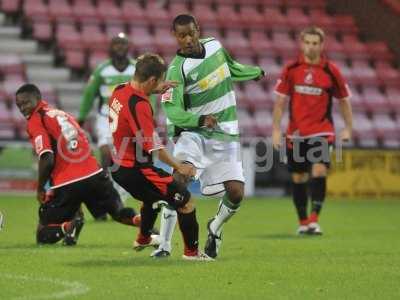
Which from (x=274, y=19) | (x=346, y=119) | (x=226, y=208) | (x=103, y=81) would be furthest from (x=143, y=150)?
(x=274, y=19)

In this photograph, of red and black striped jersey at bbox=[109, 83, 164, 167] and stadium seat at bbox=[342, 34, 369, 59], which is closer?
red and black striped jersey at bbox=[109, 83, 164, 167]

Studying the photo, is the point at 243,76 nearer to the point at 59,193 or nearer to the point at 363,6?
the point at 59,193

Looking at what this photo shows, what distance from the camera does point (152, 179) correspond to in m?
8.55

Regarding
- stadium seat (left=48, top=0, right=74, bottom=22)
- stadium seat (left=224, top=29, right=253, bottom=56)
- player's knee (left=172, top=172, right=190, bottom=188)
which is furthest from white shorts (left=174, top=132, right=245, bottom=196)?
stadium seat (left=224, top=29, right=253, bottom=56)

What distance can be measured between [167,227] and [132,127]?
111 cm

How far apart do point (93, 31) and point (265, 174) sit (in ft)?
15.0

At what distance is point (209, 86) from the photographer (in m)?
9.20

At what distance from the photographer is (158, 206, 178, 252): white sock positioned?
912 cm

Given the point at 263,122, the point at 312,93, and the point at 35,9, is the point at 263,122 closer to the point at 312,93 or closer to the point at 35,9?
the point at 35,9

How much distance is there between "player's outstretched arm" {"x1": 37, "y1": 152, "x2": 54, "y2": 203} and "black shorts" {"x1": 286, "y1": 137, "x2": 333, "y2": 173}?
364 cm

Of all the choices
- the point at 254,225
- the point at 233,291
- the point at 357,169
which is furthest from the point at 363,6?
the point at 233,291

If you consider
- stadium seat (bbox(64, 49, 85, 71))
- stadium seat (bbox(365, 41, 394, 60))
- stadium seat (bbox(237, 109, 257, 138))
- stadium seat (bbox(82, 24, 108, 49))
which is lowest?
stadium seat (bbox(237, 109, 257, 138))

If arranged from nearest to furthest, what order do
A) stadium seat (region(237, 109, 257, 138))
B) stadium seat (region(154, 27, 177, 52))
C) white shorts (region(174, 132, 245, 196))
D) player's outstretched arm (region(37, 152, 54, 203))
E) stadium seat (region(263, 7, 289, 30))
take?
1. white shorts (region(174, 132, 245, 196))
2. player's outstretched arm (region(37, 152, 54, 203))
3. stadium seat (region(237, 109, 257, 138))
4. stadium seat (region(154, 27, 177, 52))
5. stadium seat (region(263, 7, 289, 30))

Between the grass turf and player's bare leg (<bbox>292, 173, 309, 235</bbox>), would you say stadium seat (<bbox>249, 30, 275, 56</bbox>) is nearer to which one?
the grass turf
